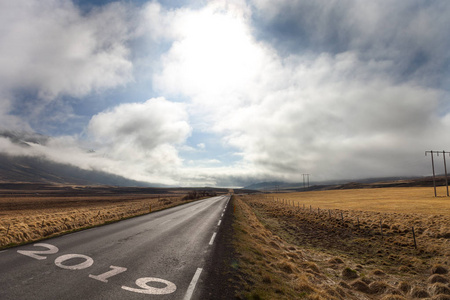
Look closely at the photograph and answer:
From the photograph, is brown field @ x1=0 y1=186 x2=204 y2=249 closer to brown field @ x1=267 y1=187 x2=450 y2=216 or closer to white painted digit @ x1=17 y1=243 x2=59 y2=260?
white painted digit @ x1=17 y1=243 x2=59 y2=260

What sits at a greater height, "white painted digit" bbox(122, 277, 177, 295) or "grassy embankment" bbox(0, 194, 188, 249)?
"white painted digit" bbox(122, 277, 177, 295)

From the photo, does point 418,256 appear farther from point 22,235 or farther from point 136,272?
point 22,235

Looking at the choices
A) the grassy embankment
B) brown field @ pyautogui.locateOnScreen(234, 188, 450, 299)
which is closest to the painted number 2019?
brown field @ pyautogui.locateOnScreen(234, 188, 450, 299)

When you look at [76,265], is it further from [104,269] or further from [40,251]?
[40,251]

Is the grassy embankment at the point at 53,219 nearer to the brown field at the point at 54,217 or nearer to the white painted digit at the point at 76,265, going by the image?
the brown field at the point at 54,217

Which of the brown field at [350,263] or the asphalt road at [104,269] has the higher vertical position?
the asphalt road at [104,269]

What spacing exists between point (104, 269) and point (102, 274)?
18.9 inches

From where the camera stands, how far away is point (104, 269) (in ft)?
23.9

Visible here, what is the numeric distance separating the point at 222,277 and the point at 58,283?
4744 mm

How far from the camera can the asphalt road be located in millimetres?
5715

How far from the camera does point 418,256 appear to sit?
1540 centimetres

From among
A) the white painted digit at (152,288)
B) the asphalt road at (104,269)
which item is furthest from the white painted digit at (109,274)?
the white painted digit at (152,288)

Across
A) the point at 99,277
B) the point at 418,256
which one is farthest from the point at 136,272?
the point at 418,256

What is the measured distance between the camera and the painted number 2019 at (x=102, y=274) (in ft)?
19.3
